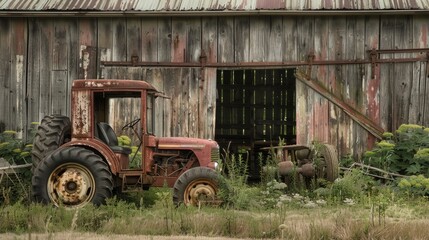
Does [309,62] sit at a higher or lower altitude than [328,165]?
higher

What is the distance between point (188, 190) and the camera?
966cm

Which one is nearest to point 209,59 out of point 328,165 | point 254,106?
point 328,165

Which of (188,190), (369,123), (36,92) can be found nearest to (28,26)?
(36,92)

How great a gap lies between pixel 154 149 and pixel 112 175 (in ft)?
2.57

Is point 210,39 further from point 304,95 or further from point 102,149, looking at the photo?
point 102,149

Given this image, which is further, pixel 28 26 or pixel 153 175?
pixel 28 26

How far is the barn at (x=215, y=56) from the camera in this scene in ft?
44.6

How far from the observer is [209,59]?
13734mm

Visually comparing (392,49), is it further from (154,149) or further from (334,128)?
(154,149)

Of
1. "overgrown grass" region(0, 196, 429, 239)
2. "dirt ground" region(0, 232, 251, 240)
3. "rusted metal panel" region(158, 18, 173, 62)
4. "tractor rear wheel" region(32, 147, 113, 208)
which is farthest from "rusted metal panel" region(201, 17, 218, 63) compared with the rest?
"dirt ground" region(0, 232, 251, 240)

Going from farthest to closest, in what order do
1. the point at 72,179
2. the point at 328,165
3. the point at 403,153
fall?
the point at 403,153 < the point at 328,165 < the point at 72,179

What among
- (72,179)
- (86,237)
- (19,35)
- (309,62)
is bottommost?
(86,237)

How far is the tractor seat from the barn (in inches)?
124

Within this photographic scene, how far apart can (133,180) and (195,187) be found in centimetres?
98
